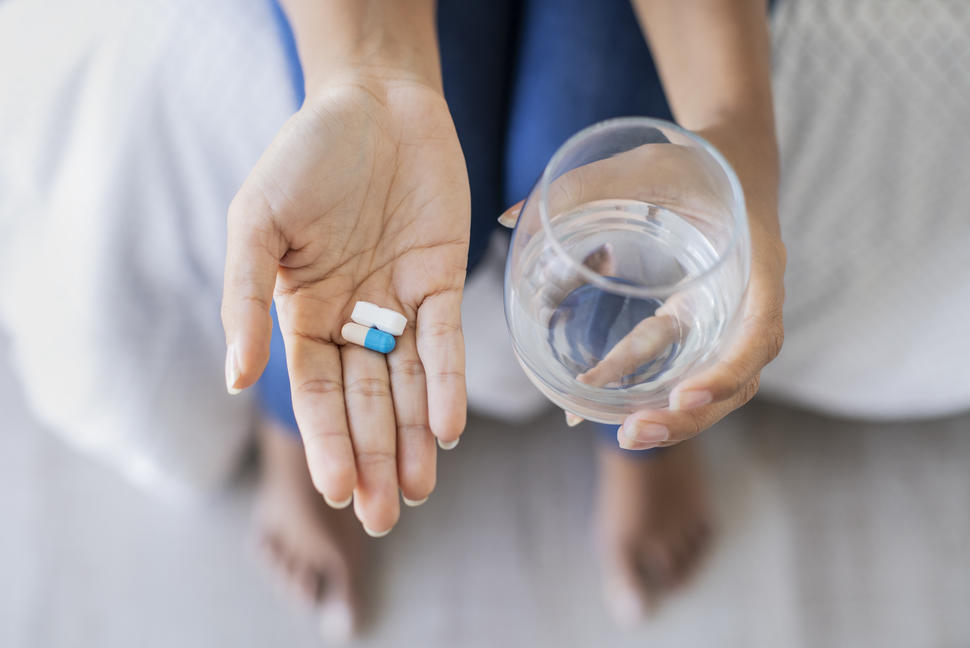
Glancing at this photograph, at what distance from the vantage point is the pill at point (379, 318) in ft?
2.22

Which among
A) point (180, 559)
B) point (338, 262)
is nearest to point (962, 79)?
point (338, 262)

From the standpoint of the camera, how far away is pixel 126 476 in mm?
1343

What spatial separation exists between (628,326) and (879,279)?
56 cm

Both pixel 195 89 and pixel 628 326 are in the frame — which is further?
pixel 195 89

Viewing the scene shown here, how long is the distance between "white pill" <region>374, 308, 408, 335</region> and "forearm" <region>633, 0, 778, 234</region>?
34 centimetres

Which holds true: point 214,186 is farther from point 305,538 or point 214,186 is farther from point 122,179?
point 305,538

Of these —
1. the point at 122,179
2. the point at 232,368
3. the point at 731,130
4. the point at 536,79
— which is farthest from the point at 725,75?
the point at 122,179

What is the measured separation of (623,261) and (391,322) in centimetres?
20

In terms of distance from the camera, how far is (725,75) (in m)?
0.83

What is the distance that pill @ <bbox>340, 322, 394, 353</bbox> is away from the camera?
67 centimetres

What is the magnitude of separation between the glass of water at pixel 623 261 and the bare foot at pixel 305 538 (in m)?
0.69

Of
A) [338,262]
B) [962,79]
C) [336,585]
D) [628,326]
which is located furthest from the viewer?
[336,585]

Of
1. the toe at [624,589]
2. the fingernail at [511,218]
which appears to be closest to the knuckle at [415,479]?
the fingernail at [511,218]

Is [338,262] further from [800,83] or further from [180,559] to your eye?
[180,559]
